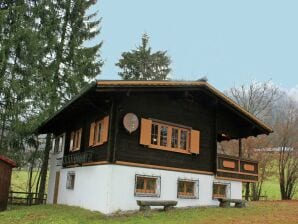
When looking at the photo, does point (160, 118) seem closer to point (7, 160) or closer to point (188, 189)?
point (188, 189)

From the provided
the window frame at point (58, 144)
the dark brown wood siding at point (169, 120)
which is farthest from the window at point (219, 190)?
the window frame at point (58, 144)

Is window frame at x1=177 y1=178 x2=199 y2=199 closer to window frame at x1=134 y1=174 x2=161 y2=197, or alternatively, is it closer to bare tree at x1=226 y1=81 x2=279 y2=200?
window frame at x1=134 y1=174 x2=161 y2=197

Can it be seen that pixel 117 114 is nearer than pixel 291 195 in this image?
Yes

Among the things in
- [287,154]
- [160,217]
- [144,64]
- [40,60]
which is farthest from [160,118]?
[144,64]

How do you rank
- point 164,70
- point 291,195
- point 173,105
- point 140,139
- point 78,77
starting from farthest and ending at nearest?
point 164,70
point 291,195
point 78,77
point 173,105
point 140,139

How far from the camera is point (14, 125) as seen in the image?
25000mm

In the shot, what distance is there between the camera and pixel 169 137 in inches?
738

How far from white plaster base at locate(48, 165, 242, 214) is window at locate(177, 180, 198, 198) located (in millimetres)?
226

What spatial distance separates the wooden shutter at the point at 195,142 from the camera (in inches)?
764

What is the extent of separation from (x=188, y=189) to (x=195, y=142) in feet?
7.76

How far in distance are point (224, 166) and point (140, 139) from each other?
582 cm

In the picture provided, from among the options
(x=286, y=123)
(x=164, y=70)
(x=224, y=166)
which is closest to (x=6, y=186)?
(x=224, y=166)

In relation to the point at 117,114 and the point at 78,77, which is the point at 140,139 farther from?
the point at 78,77

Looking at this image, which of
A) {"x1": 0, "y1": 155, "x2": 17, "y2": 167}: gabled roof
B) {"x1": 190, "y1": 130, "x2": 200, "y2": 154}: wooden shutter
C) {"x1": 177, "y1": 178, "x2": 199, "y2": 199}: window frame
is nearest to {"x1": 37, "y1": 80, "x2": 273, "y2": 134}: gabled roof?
{"x1": 190, "y1": 130, "x2": 200, "y2": 154}: wooden shutter
